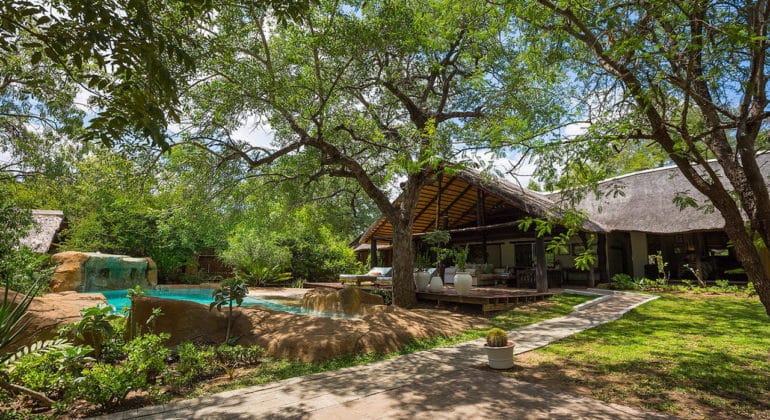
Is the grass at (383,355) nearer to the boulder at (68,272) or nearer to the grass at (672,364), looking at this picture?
the grass at (672,364)

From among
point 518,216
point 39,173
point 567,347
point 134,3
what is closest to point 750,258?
point 567,347

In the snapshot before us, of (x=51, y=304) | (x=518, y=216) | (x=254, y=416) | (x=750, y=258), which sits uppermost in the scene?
(x=518, y=216)

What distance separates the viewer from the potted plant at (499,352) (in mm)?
5773

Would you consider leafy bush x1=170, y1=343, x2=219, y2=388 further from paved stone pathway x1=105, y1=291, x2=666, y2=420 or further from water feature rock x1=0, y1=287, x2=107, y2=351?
water feature rock x1=0, y1=287, x2=107, y2=351

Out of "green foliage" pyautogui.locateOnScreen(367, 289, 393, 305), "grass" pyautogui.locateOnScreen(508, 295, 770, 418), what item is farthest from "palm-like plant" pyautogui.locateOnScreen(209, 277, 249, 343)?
"green foliage" pyautogui.locateOnScreen(367, 289, 393, 305)

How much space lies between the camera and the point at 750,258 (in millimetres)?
4250

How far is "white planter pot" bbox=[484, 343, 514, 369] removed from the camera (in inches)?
227

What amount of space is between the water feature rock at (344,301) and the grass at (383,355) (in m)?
3.26

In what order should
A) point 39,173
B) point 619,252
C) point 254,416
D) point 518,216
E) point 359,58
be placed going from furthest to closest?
1. point 619,252
2. point 518,216
3. point 39,173
4. point 359,58
5. point 254,416

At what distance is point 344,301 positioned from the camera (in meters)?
11.4

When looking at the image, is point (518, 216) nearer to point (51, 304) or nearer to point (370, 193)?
point (370, 193)

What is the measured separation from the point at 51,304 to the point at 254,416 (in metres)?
4.85

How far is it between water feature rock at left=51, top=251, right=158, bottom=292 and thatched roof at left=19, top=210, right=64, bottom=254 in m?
0.81

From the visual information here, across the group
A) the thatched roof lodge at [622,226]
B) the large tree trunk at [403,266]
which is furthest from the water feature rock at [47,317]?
the thatched roof lodge at [622,226]
